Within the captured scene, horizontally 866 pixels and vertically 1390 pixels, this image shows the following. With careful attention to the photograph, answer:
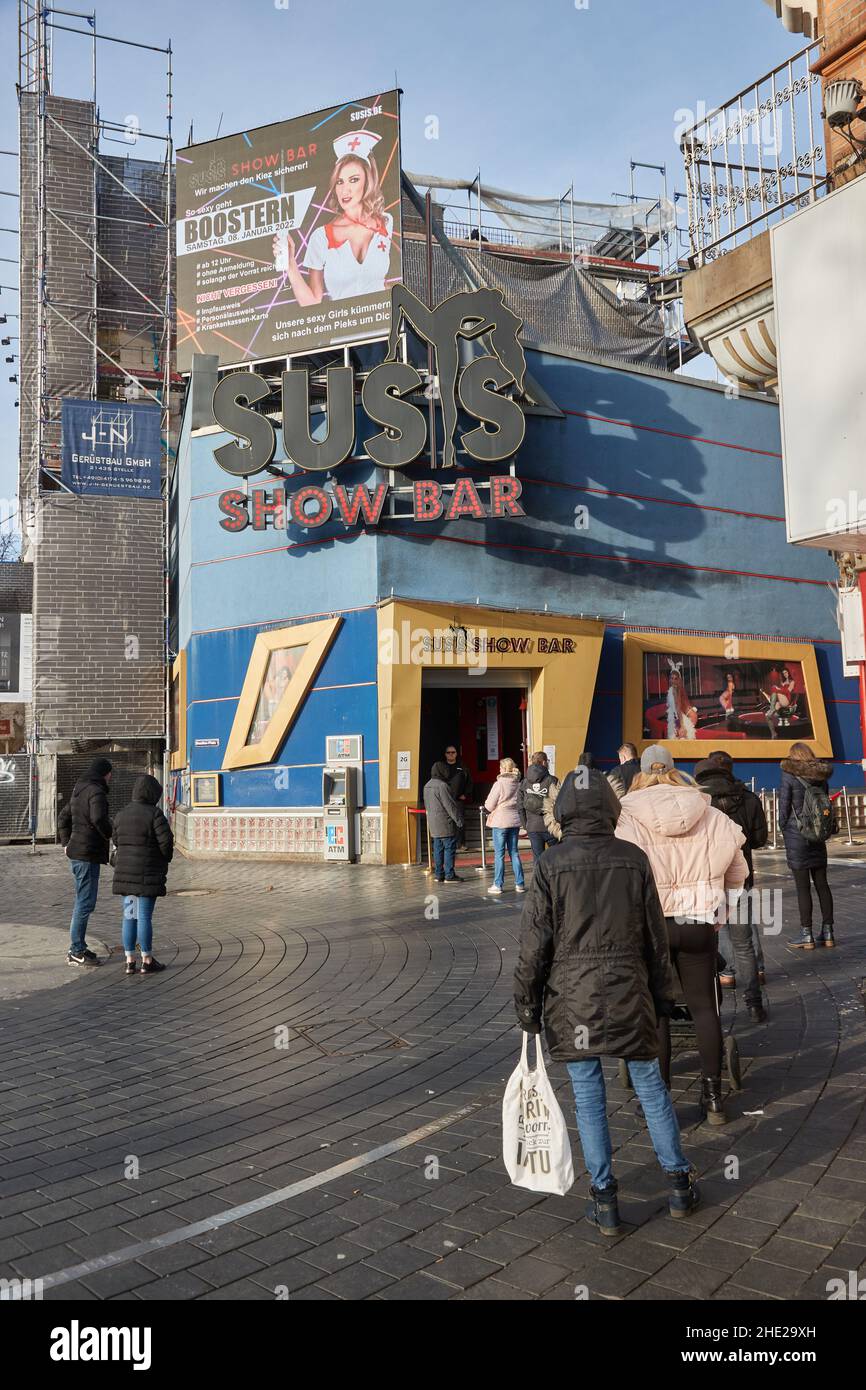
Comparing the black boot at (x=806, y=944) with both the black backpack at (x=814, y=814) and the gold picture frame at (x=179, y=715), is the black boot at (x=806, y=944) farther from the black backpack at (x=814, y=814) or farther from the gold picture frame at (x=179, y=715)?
the gold picture frame at (x=179, y=715)

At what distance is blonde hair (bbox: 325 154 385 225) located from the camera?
791 inches

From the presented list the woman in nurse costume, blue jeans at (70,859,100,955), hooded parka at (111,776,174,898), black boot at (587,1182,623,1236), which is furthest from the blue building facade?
black boot at (587,1182,623,1236)

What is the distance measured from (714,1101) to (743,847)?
2.37 metres

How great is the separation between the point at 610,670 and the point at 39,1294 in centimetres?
1788

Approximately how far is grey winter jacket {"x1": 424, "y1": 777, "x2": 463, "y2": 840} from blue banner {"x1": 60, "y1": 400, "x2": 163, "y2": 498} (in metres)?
13.5

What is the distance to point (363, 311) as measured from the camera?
20.0 m

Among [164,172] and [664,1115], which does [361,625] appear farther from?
[164,172]

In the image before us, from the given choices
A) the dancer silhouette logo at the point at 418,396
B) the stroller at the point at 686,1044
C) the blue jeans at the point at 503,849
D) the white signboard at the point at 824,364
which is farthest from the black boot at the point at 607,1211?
the dancer silhouette logo at the point at 418,396

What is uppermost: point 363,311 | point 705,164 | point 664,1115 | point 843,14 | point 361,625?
point 363,311

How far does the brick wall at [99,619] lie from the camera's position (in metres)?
23.5

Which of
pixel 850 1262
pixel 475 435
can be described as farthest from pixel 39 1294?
pixel 475 435

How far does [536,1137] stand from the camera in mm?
3795

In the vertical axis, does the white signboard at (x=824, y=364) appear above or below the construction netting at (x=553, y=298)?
below

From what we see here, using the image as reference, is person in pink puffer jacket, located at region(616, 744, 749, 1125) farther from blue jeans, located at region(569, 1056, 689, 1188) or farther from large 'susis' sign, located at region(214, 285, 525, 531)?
large 'susis' sign, located at region(214, 285, 525, 531)
